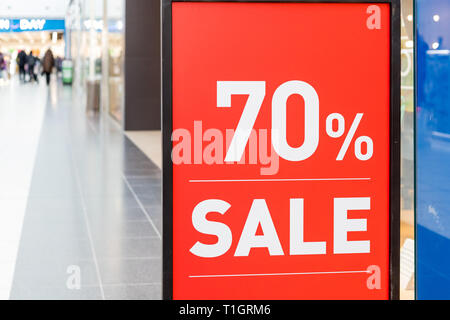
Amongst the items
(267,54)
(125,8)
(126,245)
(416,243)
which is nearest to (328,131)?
(267,54)

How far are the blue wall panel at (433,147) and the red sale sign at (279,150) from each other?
19.0 inches

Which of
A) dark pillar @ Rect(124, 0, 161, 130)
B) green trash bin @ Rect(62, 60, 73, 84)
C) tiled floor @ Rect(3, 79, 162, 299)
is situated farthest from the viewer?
green trash bin @ Rect(62, 60, 73, 84)

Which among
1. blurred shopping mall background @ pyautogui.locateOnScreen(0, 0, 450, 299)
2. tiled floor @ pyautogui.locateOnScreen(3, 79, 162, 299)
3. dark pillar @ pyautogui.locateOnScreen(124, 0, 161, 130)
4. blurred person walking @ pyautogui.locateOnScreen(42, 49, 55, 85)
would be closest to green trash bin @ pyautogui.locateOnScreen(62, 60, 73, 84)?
blurred person walking @ pyautogui.locateOnScreen(42, 49, 55, 85)

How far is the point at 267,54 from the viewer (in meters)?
2.19

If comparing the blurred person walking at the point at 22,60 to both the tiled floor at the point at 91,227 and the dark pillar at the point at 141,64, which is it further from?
the tiled floor at the point at 91,227

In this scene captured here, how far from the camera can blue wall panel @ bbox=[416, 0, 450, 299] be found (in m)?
2.67

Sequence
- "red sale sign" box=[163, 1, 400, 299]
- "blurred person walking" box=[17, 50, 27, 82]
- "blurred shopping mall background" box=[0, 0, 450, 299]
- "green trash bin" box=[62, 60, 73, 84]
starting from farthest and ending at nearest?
"blurred person walking" box=[17, 50, 27, 82] < "green trash bin" box=[62, 60, 73, 84] < "blurred shopping mall background" box=[0, 0, 450, 299] < "red sale sign" box=[163, 1, 400, 299]

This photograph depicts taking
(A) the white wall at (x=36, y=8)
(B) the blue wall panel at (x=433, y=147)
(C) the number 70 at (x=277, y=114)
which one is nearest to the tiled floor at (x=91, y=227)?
(B) the blue wall panel at (x=433, y=147)

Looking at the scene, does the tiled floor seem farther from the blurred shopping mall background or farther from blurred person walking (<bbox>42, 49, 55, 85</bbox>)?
blurred person walking (<bbox>42, 49, 55, 85</bbox>)

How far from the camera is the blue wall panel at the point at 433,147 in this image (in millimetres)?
2672

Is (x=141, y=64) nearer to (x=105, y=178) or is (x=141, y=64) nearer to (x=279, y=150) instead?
(x=105, y=178)

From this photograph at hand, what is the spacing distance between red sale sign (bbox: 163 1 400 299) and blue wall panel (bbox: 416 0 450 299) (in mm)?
482

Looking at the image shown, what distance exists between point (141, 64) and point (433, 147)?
13.3 m

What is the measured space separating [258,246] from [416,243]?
90 centimetres
